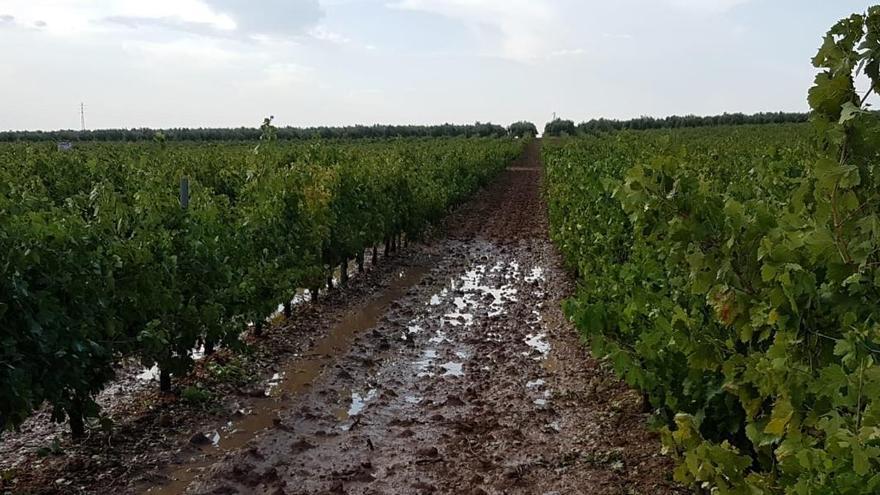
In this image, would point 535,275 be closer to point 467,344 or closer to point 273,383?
point 467,344

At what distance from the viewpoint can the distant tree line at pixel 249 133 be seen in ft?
258

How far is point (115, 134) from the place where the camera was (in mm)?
81438

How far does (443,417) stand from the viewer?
7086mm

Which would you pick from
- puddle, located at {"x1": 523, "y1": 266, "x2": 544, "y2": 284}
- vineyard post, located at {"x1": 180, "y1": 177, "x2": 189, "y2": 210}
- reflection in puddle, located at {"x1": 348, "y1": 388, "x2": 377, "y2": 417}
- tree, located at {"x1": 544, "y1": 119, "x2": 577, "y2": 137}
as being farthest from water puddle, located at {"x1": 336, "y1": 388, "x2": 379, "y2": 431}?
tree, located at {"x1": 544, "y1": 119, "x2": 577, "y2": 137}

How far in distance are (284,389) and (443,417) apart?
6.04ft

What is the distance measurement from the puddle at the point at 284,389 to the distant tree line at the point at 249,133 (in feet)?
194

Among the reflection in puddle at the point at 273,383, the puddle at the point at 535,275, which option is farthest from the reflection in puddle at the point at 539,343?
the puddle at the point at 535,275

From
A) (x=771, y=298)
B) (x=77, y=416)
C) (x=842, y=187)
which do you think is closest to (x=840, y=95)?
(x=842, y=187)

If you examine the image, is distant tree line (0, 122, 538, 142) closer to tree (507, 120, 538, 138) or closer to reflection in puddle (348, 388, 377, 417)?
tree (507, 120, 538, 138)

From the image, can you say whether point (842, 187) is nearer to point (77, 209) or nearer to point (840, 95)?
point (840, 95)

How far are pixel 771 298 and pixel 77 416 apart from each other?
558cm

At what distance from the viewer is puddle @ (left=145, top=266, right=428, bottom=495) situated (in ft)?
19.6

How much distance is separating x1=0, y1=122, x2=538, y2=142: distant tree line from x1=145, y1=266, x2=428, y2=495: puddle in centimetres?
5901

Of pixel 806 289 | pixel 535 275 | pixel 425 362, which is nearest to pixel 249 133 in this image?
pixel 535 275
